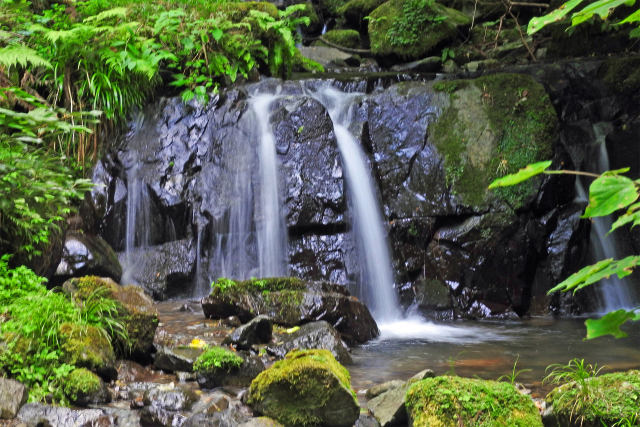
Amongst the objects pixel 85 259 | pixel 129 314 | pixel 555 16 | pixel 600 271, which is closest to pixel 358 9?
pixel 85 259

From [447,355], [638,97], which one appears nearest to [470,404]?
[447,355]

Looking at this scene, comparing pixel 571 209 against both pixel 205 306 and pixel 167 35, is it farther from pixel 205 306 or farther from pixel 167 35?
pixel 167 35

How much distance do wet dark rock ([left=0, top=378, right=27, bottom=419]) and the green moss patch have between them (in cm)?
115

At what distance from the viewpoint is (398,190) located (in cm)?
789

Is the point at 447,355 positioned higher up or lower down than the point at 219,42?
lower down

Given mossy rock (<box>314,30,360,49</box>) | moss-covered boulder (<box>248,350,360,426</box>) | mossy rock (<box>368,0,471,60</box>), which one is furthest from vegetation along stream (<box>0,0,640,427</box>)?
mossy rock (<box>314,30,360,49</box>)

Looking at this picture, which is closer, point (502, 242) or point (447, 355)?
point (447, 355)

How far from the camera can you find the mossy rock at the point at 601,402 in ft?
8.87

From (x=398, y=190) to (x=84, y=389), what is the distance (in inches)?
213

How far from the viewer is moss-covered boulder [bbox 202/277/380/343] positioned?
18.2 feet

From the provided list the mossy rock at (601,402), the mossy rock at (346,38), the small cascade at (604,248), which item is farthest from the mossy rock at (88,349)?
the mossy rock at (346,38)

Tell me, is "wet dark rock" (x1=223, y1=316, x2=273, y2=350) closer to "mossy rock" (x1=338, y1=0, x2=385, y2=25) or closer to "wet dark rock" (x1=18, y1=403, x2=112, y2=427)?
"wet dark rock" (x1=18, y1=403, x2=112, y2=427)

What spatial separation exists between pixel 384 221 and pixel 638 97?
487 centimetres

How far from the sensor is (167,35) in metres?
9.18
